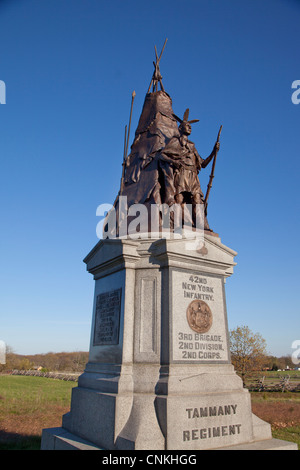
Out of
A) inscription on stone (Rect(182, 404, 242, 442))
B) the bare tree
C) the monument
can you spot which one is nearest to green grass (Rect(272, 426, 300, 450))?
the monument

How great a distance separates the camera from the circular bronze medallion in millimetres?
5605

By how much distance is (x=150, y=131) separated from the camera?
29.1 ft

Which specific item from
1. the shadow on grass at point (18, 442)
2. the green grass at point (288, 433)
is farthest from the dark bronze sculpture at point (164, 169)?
the green grass at point (288, 433)

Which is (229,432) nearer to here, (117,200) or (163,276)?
(163,276)

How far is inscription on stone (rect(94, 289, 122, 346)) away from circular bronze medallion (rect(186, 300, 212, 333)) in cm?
125

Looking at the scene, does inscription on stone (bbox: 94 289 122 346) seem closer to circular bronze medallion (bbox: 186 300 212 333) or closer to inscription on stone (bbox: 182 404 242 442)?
circular bronze medallion (bbox: 186 300 212 333)

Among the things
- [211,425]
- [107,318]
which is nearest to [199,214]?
[107,318]

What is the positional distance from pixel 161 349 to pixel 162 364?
23cm

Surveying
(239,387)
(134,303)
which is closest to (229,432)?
(239,387)

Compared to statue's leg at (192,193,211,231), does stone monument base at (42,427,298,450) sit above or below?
below

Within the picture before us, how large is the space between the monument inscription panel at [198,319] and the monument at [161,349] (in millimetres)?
17

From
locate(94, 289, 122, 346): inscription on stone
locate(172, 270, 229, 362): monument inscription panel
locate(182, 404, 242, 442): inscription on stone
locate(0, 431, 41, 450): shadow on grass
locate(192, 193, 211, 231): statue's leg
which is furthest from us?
locate(0, 431, 41, 450): shadow on grass
